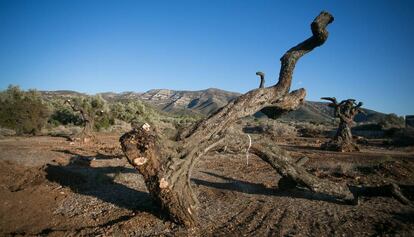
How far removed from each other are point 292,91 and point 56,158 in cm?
1062

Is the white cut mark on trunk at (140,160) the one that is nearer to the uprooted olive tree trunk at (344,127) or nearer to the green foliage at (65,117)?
the uprooted olive tree trunk at (344,127)

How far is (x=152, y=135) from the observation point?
19.5 ft

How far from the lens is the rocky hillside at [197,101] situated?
8856cm

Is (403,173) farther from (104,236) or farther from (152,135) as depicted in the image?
(104,236)

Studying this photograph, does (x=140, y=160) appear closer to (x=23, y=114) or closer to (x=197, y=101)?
(x=23, y=114)

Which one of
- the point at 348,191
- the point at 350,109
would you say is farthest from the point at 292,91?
the point at 350,109

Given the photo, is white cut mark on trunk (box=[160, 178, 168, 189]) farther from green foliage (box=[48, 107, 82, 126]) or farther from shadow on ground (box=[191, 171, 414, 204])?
green foliage (box=[48, 107, 82, 126])

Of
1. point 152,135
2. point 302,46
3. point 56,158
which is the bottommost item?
point 56,158

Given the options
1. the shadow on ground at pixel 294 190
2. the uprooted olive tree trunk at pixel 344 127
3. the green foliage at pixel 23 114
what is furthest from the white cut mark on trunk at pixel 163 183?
the green foliage at pixel 23 114

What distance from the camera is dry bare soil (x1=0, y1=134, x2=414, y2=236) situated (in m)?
5.70

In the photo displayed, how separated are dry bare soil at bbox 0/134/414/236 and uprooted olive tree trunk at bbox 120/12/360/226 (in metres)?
0.40

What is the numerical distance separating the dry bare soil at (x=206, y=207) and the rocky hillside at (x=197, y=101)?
7452cm

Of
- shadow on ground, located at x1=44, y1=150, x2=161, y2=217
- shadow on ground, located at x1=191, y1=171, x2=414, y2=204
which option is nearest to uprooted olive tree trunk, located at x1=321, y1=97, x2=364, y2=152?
shadow on ground, located at x1=191, y1=171, x2=414, y2=204

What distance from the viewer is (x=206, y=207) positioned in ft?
23.1
